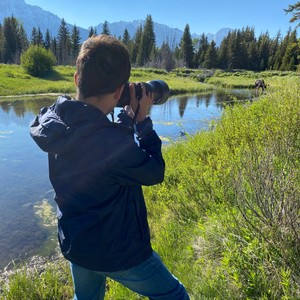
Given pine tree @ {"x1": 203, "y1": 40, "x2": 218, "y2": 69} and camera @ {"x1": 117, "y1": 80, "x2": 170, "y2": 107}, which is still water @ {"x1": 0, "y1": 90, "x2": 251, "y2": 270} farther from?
pine tree @ {"x1": 203, "y1": 40, "x2": 218, "y2": 69}

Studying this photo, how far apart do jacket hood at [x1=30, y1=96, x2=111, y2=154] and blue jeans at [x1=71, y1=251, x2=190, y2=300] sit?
0.77 metres

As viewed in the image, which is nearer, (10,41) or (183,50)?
(10,41)

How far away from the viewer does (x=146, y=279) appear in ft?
5.68

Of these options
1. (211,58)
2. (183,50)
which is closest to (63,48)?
(183,50)

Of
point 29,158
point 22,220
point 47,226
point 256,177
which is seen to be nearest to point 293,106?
point 256,177

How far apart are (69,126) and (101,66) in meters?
0.33

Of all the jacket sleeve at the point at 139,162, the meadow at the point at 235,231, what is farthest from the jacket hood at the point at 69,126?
the meadow at the point at 235,231

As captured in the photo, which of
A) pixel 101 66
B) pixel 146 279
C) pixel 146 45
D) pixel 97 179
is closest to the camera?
pixel 101 66

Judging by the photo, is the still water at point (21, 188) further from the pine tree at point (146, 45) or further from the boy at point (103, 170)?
the pine tree at point (146, 45)

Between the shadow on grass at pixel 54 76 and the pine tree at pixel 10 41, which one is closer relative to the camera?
the shadow on grass at pixel 54 76

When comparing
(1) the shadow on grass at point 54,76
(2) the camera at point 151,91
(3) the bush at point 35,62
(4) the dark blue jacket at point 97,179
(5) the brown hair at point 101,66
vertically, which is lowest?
(1) the shadow on grass at point 54,76

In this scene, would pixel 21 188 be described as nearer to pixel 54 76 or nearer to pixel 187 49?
pixel 54 76

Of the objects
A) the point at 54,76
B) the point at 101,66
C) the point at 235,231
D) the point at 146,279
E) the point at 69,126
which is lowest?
the point at 54,76

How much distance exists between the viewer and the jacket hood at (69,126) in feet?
4.93
